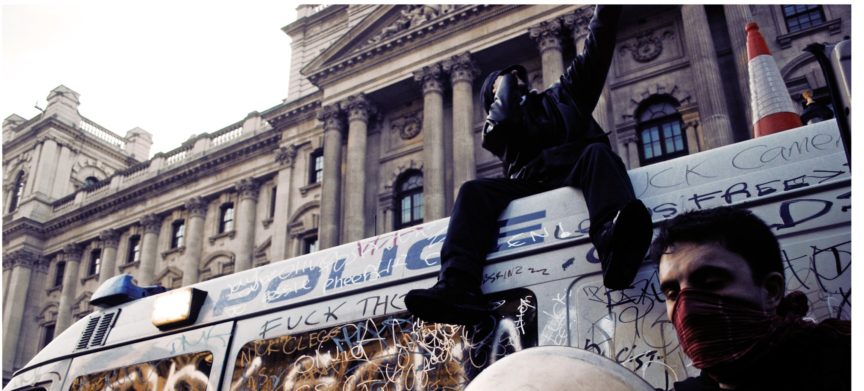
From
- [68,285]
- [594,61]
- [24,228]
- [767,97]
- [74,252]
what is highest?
[24,228]

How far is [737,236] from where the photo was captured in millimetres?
1980

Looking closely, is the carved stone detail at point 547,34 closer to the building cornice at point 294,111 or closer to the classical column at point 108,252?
the building cornice at point 294,111

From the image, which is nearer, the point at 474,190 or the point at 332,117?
the point at 474,190

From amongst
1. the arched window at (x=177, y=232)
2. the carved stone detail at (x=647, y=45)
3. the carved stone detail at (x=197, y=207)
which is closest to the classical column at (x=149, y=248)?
the arched window at (x=177, y=232)

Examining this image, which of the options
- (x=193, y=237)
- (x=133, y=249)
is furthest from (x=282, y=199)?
(x=133, y=249)

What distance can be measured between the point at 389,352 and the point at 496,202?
2.93ft

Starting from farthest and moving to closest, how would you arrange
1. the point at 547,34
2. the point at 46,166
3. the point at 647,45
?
the point at 46,166 → the point at 547,34 → the point at 647,45

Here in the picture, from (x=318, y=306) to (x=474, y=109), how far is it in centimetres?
2072

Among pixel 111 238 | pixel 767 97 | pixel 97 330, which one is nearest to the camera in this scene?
pixel 97 330

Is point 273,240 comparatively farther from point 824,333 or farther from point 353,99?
point 824,333

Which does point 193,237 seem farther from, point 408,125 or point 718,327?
point 718,327

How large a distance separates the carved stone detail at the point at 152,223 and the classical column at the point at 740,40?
26.9 metres

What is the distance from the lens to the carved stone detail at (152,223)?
3303 cm

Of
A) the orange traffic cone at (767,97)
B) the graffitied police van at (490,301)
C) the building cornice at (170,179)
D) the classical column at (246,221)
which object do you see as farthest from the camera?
the building cornice at (170,179)
